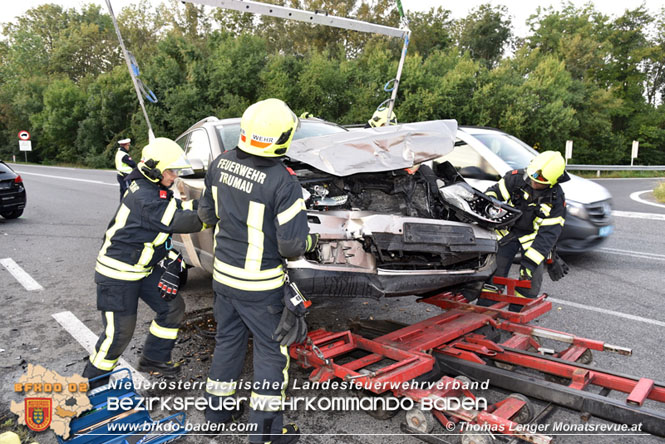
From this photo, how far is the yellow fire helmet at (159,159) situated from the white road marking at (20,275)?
3.66 metres

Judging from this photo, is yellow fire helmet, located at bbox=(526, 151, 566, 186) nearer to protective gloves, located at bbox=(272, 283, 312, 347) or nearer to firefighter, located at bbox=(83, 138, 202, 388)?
protective gloves, located at bbox=(272, 283, 312, 347)

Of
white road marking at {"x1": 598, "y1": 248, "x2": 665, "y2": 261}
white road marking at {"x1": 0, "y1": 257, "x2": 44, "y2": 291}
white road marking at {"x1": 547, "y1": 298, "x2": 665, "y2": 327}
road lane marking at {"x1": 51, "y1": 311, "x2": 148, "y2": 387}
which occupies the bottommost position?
white road marking at {"x1": 0, "y1": 257, "x2": 44, "y2": 291}

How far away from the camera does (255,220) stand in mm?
2814

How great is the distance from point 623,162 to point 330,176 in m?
32.3

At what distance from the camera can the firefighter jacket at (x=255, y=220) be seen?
2764 millimetres

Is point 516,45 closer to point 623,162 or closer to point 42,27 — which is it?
point 623,162

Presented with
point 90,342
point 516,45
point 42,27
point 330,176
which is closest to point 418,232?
point 330,176

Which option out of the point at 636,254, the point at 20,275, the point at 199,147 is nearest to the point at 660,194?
the point at 636,254

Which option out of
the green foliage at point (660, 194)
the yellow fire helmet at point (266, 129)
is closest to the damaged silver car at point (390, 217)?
the yellow fire helmet at point (266, 129)

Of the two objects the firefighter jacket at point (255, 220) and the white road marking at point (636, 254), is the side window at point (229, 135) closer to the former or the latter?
the firefighter jacket at point (255, 220)

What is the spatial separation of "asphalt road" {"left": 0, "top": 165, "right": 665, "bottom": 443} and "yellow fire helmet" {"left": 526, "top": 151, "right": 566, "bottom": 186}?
4.64 feet

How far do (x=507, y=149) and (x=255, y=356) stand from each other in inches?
214

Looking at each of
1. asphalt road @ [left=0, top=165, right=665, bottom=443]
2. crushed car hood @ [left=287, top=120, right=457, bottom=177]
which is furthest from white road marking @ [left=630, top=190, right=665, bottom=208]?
crushed car hood @ [left=287, top=120, right=457, bottom=177]

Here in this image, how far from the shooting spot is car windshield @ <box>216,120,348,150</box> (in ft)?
15.8
